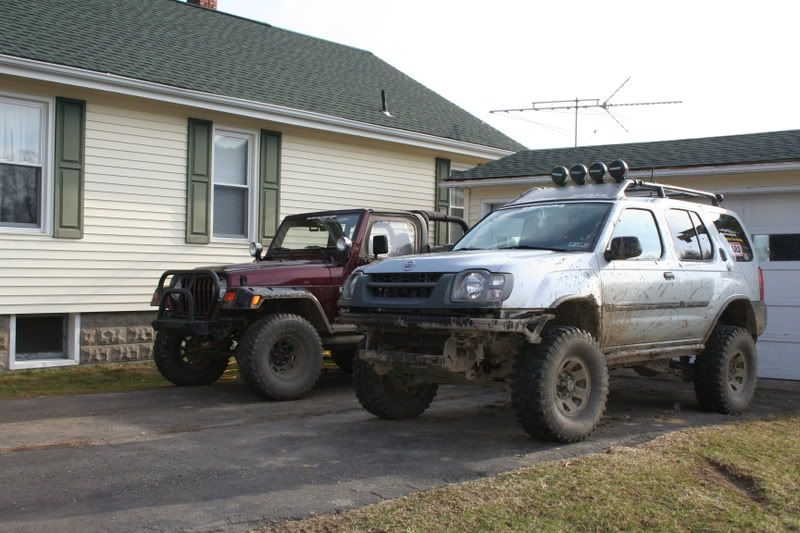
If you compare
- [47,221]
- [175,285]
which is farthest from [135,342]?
[175,285]

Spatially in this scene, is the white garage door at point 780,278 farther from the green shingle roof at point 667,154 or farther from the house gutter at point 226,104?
the house gutter at point 226,104

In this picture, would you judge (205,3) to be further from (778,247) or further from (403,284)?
(403,284)

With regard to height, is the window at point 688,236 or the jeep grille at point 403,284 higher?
the window at point 688,236

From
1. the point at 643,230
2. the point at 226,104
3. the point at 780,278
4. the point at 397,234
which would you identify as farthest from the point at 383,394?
the point at 226,104

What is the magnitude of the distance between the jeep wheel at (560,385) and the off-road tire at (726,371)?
1837mm

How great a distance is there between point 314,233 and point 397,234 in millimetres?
1011

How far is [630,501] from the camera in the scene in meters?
4.92

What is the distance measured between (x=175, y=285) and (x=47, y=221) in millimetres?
2785

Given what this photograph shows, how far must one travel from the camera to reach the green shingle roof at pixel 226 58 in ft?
38.0

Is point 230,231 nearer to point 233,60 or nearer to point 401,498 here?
point 233,60

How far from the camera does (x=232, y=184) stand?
13.1m

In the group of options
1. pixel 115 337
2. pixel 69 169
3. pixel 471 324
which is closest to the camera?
pixel 471 324

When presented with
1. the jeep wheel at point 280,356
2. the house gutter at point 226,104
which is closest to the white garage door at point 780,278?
the jeep wheel at point 280,356

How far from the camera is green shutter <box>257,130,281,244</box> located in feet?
43.7
